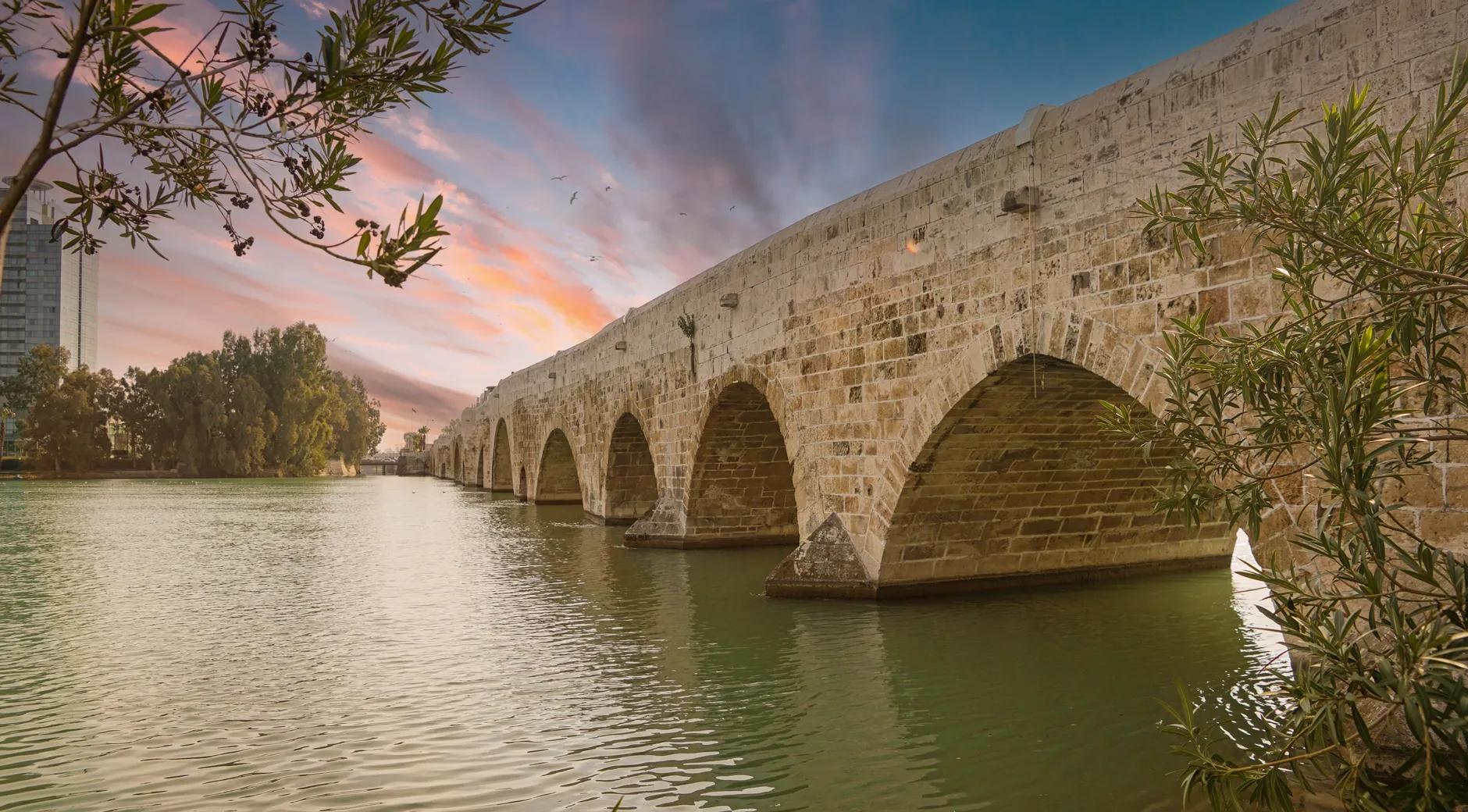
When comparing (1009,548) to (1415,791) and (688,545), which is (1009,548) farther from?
(1415,791)

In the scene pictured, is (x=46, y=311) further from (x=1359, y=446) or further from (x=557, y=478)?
(x=1359, y=446)

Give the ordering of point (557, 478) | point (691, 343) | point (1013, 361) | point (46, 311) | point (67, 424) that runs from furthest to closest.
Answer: point (46, 311) → point (67, 424) → point (557, 478) → point (691, 343) → point (1013, 361)

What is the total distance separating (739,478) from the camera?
41.0 feet

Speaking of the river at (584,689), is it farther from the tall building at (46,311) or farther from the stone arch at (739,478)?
the tall building at (46,311)

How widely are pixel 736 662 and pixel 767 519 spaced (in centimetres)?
667

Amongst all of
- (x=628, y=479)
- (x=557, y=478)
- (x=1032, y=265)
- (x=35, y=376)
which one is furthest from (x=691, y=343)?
(x=35, y=376)

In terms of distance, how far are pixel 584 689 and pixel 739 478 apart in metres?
6.92

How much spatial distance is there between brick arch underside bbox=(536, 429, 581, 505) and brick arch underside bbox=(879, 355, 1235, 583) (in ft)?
50.6

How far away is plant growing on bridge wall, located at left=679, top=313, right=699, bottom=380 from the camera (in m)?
11.7

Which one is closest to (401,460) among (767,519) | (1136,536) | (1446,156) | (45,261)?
(45,261)

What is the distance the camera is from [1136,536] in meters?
9.35

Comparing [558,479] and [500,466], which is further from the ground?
[500,466]

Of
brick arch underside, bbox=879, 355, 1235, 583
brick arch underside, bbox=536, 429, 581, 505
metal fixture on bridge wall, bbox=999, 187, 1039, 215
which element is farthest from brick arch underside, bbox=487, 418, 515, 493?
metal fixture on bridge wall, bbox=999, 187, 1039, 215

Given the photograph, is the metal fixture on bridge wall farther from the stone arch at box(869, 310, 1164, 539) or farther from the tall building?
the tall building
